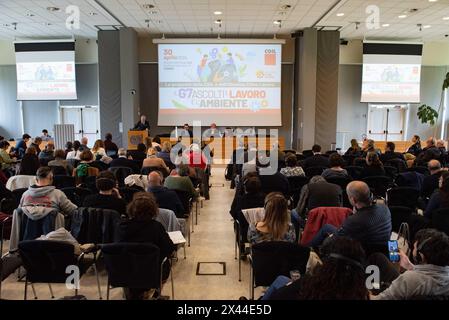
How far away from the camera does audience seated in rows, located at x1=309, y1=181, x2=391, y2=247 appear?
3.02 metres

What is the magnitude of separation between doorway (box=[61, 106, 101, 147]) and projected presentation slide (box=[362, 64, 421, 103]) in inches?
418

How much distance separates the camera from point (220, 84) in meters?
13.4

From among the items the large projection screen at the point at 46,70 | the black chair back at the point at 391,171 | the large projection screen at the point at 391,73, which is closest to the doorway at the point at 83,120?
the large projection screen at the point at 46,70

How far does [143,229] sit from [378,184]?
4.26 metres

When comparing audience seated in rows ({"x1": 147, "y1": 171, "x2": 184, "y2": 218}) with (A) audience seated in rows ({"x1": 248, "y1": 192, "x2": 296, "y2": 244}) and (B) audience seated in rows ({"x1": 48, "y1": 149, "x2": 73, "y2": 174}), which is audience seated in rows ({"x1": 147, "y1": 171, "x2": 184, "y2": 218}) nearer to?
(A) audience seated in rows ({"x1": 248, "y1": 192, "x2": 296, "y2": 244})

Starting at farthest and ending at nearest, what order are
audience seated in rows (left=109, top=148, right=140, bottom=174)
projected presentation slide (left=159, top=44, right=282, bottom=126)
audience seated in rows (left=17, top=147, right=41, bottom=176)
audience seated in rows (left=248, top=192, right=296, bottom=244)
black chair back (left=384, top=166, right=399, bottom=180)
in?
projected presentation slide (left=159, top=44, right=282, bottom=126), black chair back (left=384, top=166, right=399, bottom=180), audience seated in rows (left=109, top=148, right=140, bottom=174), audience seated in rows (left=17, top=147, right=41, bottom=176), audience seated in rows (left=248, top=192, right=296, bottom=244)

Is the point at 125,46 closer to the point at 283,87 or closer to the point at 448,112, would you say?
the point at 283,87

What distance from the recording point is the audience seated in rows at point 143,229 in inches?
123

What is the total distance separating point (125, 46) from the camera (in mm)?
12992

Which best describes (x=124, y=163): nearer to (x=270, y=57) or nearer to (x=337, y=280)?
(x=337, y=280)

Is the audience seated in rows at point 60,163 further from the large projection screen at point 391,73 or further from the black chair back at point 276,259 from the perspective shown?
the large projection screen at point 391,73

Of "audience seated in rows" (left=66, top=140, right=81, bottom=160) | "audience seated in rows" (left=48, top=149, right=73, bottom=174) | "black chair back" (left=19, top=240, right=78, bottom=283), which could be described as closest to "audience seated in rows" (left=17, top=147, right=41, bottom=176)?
"audience seated in rows" (left=48, top=149, right=73, bottom=174)

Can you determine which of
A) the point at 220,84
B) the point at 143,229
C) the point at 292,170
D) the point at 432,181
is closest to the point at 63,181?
the point at 143,229

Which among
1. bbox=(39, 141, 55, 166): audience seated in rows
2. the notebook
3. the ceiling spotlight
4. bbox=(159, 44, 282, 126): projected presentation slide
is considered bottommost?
the notebook
